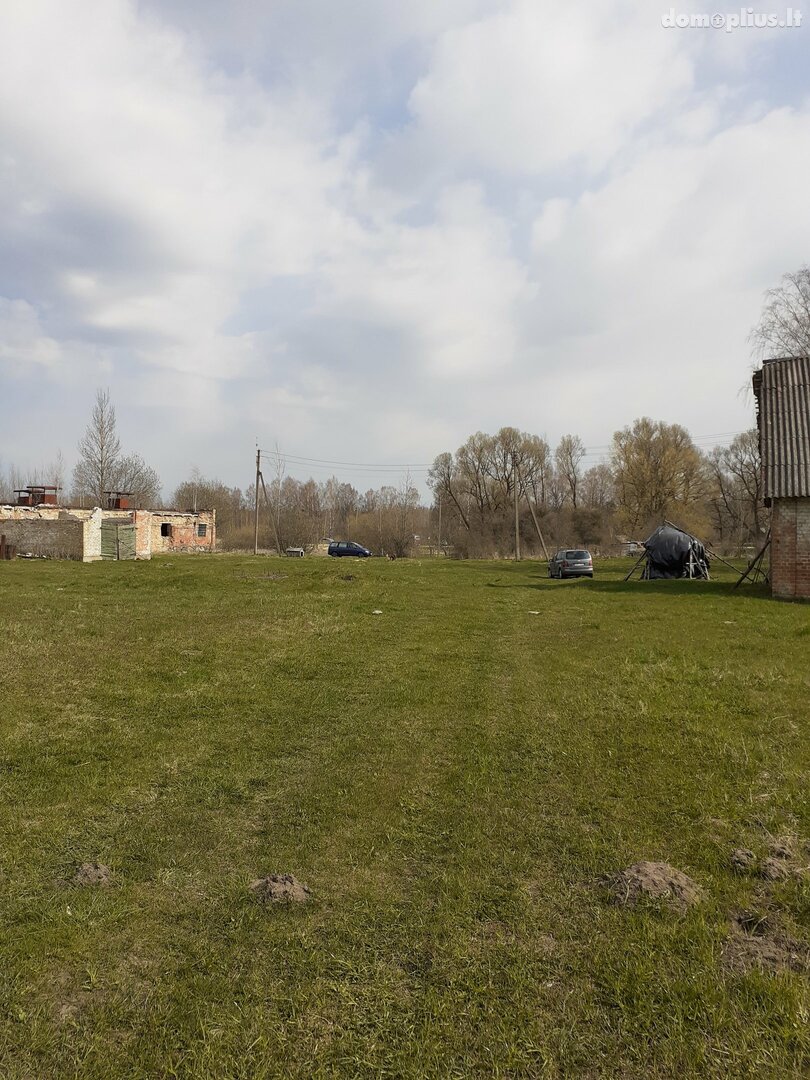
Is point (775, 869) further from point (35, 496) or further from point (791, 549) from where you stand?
point (35, 496)

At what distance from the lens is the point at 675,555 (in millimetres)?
27016

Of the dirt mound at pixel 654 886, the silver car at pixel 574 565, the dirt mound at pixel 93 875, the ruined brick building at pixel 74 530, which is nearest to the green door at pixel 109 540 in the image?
the ruined brick building at pixel 74 530

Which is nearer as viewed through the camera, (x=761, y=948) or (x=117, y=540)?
(x=761, y=948)

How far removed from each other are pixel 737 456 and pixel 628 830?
68643 millimetres

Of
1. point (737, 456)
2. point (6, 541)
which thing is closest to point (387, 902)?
point (6, 541)

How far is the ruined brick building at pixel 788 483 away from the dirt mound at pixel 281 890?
17.4 m

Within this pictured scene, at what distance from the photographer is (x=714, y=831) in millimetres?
4332

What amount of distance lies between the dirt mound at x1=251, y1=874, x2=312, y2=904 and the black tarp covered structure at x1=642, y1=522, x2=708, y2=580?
85.7 ft

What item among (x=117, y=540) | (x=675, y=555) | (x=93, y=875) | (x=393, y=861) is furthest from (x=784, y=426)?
(x=117, y=540)

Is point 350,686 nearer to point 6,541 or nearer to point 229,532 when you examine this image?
point 6,541

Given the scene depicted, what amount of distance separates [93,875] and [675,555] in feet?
87.4

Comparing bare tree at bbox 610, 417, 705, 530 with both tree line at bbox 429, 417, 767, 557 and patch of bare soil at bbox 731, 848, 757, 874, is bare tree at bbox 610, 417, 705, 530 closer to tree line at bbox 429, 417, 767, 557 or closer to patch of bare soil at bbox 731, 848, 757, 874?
tree line at bbox 429, 417, 767, 557

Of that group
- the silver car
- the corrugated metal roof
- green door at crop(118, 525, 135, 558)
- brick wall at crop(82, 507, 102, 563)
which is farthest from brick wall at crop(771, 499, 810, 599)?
green door at crop(118, 525, 135, 558)

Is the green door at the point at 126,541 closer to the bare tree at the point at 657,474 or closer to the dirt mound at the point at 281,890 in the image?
the dirt mound at the point at 281,890
